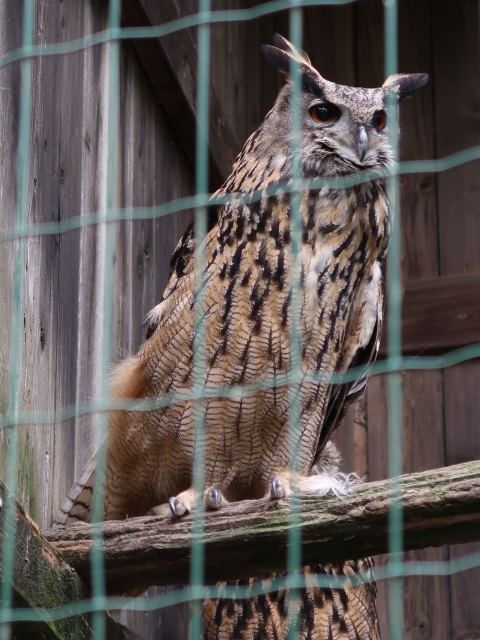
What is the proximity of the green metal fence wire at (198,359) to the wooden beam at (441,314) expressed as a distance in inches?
33.5

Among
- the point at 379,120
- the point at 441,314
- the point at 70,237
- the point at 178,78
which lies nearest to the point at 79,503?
the point at 70,237

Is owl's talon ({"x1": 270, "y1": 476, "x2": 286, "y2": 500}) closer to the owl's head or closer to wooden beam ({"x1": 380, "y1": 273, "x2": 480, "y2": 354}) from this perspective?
the owl's head

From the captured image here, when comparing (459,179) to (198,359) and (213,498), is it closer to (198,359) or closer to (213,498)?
(198,359)

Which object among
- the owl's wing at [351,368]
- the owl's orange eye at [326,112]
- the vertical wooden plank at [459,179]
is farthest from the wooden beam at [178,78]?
the owl's wing at [351,368]

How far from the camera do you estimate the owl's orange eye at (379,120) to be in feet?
9.97

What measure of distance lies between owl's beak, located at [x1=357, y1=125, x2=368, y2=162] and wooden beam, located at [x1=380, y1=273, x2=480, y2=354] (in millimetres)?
1259

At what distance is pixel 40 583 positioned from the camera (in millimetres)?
2199

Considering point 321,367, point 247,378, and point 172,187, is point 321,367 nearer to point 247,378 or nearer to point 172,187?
point 247,378

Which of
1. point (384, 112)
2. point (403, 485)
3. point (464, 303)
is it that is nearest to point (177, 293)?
point (384, 112)

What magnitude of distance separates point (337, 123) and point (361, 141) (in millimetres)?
97

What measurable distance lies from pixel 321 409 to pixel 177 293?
0.46 meters

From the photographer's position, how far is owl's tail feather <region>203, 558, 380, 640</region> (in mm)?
3004

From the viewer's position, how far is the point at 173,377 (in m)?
2.92

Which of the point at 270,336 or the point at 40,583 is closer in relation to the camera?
the point at 40,583
